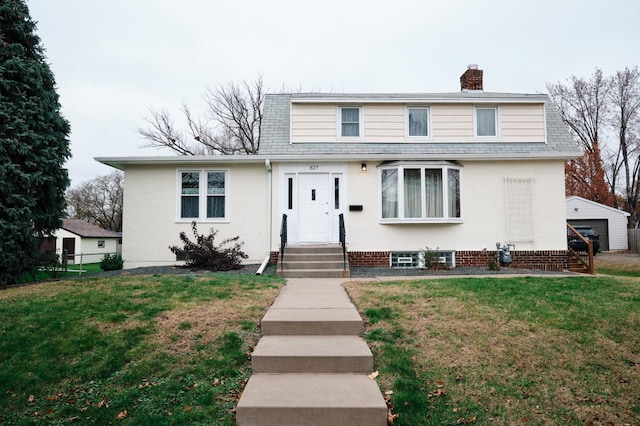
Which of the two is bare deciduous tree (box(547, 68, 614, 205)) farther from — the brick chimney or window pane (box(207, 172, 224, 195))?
window pane (box(207, 172, 224, 195))

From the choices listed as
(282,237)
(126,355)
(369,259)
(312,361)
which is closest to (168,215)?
(282,237)

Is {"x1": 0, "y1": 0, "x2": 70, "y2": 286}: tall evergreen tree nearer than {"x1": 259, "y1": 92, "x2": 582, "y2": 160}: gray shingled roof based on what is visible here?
Yes

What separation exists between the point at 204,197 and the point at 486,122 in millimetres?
9428

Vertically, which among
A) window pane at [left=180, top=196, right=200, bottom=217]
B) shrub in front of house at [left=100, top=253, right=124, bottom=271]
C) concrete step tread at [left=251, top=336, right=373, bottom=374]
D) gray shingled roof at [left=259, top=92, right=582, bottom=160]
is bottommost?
concrete step tread at [left=251, top=336, right=373, bottom=374]

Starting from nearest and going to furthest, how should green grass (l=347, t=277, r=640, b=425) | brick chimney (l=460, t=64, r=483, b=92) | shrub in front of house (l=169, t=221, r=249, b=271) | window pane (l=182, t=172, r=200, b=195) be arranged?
green grass (l=347, t=277, r=640, b=425), shrub in front of house (l=169, t=221, r=249, b=271), window pane (l=182, t=172, r=200, b=195), brick chimney (l=460, t=64, r=483, b=92)

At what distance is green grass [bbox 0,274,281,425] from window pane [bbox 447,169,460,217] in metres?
7.00

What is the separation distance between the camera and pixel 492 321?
5344 mm

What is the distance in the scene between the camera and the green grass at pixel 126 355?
12.1 feet

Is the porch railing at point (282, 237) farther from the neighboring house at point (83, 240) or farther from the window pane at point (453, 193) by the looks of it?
the neighboring house at point (83, 240)

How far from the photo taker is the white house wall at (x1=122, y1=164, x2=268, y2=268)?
462 inches

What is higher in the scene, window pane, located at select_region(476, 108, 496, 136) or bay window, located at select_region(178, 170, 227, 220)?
window pane, located at select_region(476, 108, 496, 136)

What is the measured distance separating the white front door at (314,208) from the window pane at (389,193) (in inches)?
65.4

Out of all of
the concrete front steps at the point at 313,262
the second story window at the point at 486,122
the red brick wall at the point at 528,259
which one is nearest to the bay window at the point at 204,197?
the concrete front steps at the point at 313,262

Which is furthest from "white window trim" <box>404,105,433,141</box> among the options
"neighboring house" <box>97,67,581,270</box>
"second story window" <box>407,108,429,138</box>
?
"neighboring house" <box>97,67,581,270</box>
